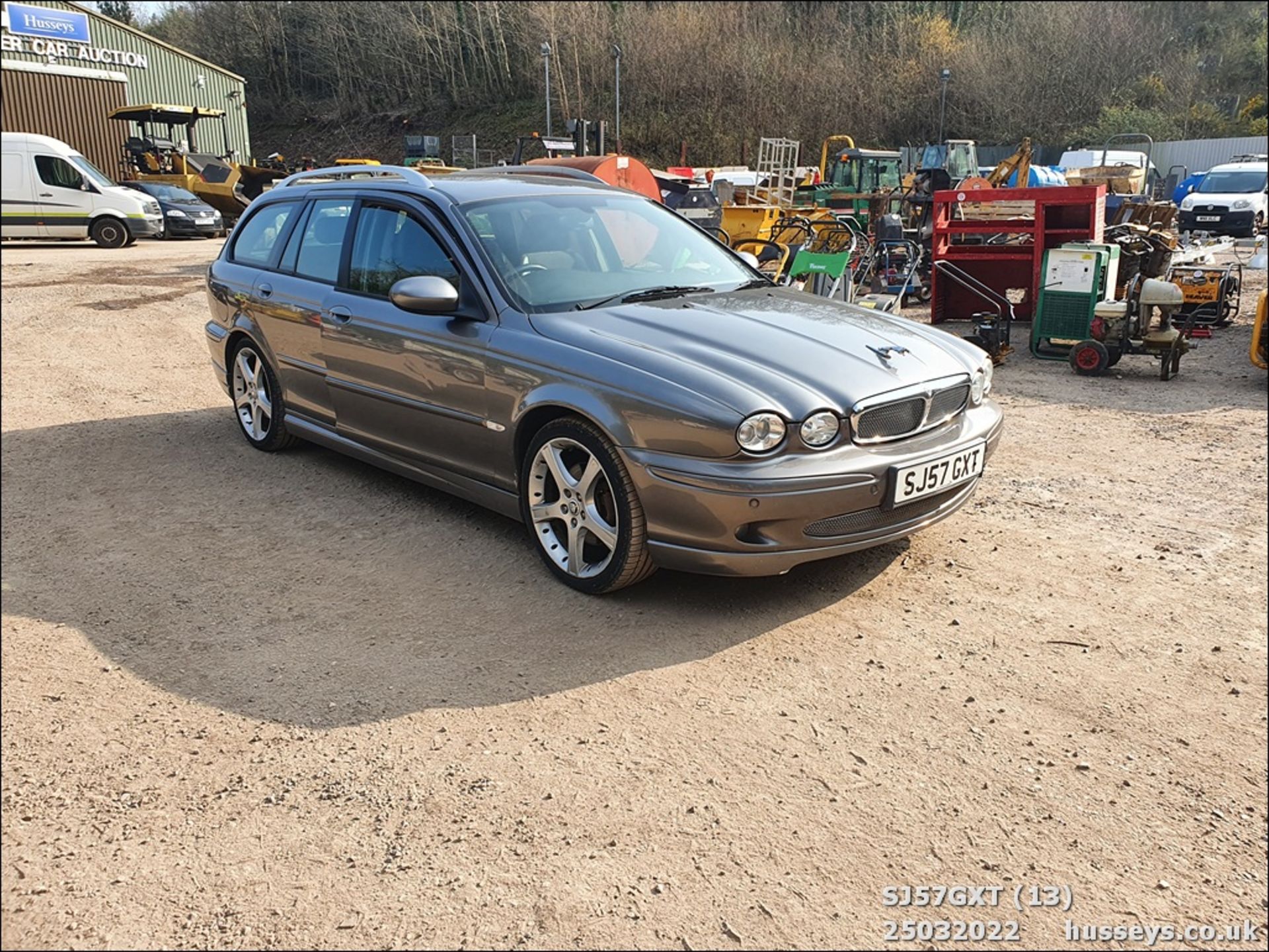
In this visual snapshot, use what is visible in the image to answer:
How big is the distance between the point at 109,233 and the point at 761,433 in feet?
61.5

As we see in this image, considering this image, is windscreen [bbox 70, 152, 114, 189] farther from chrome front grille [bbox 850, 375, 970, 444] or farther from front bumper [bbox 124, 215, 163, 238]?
chrome front grille [bbox 850, 375, 970, 444]

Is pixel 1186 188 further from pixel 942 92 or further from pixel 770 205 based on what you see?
pixel 770 205

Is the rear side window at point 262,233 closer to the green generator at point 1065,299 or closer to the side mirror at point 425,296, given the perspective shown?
the side mirror at point 425,296

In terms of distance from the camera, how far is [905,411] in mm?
3574

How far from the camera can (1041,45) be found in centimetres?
4375

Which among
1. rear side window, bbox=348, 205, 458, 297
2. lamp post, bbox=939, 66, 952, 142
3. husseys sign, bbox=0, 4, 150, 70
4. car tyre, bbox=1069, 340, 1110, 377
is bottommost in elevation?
car tyre, bbox=1069, 340, 1110, 377

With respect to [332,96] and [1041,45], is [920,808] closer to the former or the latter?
[332,96]

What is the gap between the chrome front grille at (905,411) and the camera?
11.3 ft

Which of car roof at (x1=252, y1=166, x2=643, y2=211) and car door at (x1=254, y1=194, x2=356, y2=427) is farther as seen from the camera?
car door at (x1=254, y1=194, x2=356, y2=427)

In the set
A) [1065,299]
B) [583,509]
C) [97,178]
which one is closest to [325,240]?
[583,509]

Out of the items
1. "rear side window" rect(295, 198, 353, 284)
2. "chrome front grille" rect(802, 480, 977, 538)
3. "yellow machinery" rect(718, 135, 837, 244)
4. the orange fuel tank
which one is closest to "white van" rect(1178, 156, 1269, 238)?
"yellow machinery" rect(718, 135, 837, 244)

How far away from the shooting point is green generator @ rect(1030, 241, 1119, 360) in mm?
9000

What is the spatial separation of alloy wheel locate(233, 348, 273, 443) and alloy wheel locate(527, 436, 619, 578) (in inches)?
92.8

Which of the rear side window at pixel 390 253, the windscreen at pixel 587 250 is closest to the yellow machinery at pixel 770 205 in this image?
the windscreen at pixel 587 250
